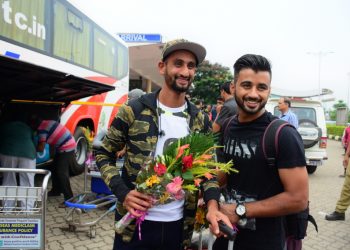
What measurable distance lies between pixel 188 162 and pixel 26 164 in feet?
11.9

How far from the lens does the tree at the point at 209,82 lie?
115 feet

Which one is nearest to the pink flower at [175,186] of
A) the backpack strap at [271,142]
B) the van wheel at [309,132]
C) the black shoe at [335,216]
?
the backpack strap at [271,142]

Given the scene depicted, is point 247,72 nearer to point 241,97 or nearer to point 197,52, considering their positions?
point 241,97

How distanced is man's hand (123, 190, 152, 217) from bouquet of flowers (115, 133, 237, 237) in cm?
3

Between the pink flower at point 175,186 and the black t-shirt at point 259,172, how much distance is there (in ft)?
1.37

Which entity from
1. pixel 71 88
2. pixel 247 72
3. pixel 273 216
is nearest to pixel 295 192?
pixel 273 216

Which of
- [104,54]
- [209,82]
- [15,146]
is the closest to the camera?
[15,146]

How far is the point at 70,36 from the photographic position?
7.12 meters

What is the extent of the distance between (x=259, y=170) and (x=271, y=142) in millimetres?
172

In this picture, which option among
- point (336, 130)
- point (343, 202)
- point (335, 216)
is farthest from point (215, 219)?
point (336, 130)

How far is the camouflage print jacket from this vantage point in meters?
2.00

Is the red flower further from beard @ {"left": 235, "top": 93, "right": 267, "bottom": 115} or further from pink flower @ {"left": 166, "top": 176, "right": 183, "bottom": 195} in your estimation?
Answer: beard @ {"left": 235, "top": 93, "right": 267, "bottom": 115}

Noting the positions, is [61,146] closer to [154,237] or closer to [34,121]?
[34,121]

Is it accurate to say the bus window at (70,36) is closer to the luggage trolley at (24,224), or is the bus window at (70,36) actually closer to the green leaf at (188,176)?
the luggage trolley at (24,224)
